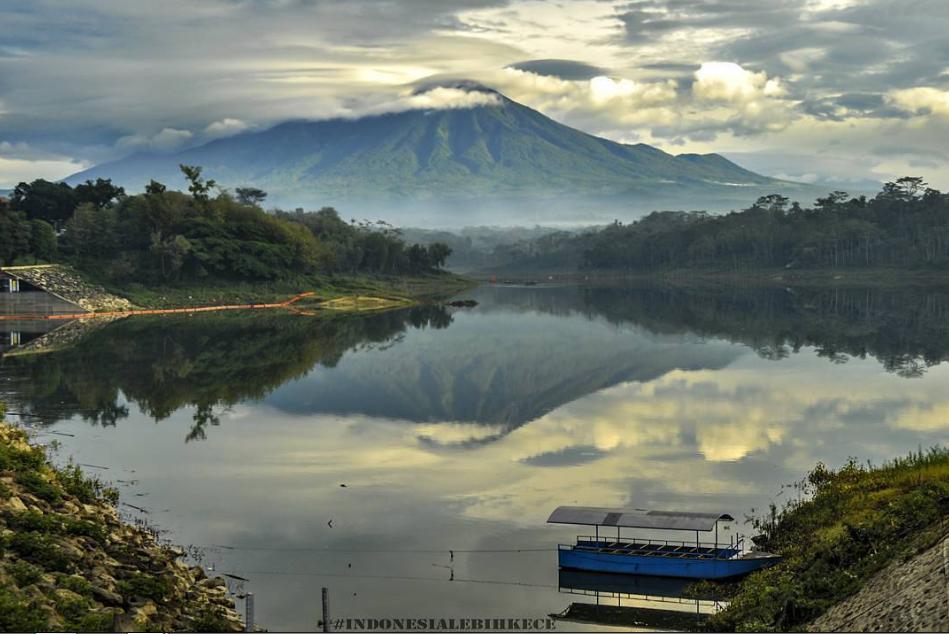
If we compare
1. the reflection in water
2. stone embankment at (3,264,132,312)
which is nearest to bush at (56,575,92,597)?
the reflection in water

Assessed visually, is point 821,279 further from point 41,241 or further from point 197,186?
point 41,241

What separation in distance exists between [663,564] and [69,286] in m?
98.7

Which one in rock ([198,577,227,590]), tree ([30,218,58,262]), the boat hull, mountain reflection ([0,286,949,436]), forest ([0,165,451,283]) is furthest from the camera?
forest ([0,165,451,283])

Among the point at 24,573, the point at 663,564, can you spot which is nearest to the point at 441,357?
the point at 663,564

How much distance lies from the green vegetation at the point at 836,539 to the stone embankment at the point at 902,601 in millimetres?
463

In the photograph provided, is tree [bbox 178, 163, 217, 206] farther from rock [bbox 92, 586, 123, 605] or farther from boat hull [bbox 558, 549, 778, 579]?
rock [bbox 92, 586, 123, 605]

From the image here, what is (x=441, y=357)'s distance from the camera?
7181 cm

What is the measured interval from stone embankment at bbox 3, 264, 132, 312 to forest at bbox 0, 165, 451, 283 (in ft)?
8.81

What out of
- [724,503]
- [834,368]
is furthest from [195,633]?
[834,368]

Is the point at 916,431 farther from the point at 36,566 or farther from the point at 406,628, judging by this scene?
the point at 36,566

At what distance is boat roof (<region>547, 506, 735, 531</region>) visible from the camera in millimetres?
24719

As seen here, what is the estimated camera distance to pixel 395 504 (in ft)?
105

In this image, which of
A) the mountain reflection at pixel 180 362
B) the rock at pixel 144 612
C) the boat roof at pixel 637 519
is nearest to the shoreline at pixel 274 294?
the mountain reflection at pixel 180 362

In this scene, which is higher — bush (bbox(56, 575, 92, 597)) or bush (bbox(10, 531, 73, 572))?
bush (bbox(10, 531, 73, 572))
